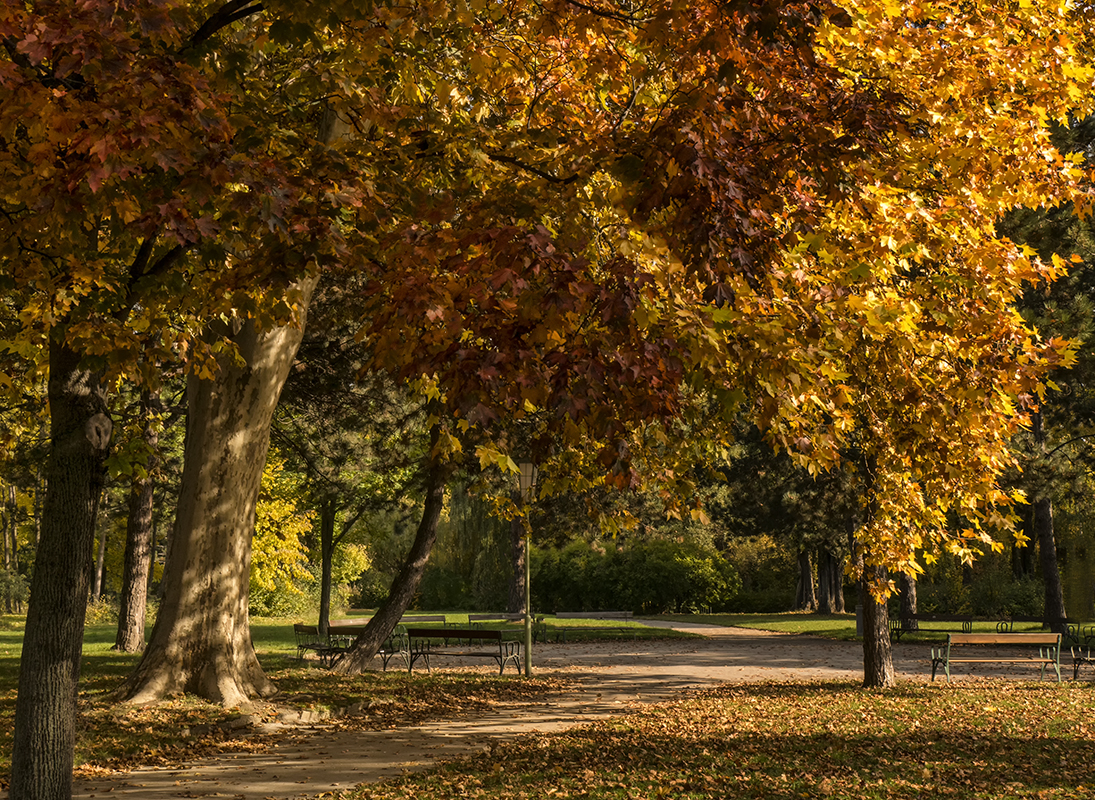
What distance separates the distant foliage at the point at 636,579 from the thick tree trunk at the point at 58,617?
34.7m

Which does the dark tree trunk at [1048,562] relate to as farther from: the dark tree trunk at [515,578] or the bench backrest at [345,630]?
the bench backrest at [345,630]

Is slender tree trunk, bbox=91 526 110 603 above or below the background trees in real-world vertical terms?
below

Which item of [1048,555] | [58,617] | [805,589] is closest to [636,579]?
[805,589]

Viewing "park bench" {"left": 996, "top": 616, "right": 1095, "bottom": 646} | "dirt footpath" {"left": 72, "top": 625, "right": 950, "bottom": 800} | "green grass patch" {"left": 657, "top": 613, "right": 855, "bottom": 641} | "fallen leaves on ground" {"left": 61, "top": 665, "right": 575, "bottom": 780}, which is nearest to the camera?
"dirt footpath" {"left": 72, "top": 625, "right": 950, "bottom": 800}

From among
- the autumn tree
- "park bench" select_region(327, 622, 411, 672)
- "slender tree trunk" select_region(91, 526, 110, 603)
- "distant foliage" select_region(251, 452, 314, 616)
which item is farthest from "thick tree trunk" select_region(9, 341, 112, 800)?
"slender tree trunk" select_region(91, 526, 110, 603)

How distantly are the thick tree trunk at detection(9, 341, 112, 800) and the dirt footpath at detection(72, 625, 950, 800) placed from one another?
1.50m

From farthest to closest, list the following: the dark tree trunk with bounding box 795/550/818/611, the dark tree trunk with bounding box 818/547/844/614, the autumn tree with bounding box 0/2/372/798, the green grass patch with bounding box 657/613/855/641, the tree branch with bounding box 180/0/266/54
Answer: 1. the dark tree trunk with bounding box 795/550/818/611
2. the dark tree trunk with bounding box 818/547/844/614
3. the green grass patch with bounding box 657/613/855/641
4. the tree branch with bounding box 180/0/266/54
5. the autumn tree with bounding box 0/2/372/798

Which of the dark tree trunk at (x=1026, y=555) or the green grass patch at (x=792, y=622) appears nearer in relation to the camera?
the green grass patch at (x=792, y=622)

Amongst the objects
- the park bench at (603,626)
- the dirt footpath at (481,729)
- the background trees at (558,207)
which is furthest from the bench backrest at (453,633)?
the park bench at (603,626)

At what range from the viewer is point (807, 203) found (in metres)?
5.23

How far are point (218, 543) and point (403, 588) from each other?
4.89 meters

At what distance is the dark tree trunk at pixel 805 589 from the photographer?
136 ft

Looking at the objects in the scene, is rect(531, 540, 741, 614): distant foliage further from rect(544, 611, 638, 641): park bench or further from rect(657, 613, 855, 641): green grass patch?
rect(544, 611, 638, 641): park bench

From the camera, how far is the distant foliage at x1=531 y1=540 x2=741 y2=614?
40.5 meters
